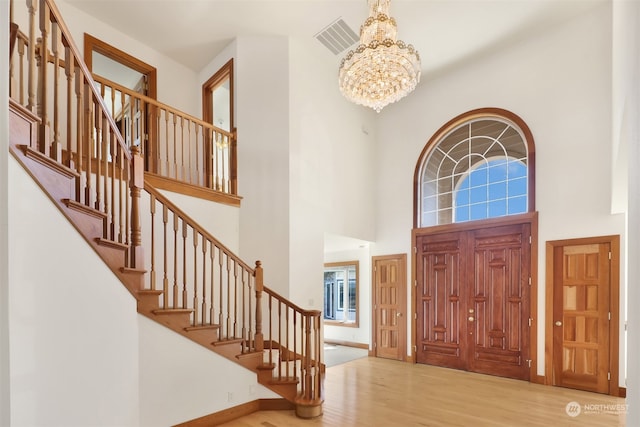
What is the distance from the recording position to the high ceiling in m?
4.89

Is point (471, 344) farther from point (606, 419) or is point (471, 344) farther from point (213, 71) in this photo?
point (213, 71)

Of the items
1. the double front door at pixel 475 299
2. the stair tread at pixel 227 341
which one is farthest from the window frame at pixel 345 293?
the stair tread at pixel 227 341

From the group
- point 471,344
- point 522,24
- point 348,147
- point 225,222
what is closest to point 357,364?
point 471,344

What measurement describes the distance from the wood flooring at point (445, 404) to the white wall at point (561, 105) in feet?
2.32

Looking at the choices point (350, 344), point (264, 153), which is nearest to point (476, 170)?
point (264, 153)

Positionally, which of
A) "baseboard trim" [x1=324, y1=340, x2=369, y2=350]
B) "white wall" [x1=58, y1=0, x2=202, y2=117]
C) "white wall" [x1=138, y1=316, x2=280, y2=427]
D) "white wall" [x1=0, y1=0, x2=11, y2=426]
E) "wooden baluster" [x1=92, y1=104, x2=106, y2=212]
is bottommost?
"baseboard trim" [x1=324, y1=340, x2=369, y2=350]

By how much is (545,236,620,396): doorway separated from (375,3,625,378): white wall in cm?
13

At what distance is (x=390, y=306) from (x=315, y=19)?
17.4 ft

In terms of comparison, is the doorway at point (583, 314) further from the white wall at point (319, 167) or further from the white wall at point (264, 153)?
the white wall at point (264, 153)

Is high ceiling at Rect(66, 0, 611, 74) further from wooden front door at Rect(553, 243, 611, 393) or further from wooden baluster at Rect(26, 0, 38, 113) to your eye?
wooden front door at Rect(553, 243, 611, 393)

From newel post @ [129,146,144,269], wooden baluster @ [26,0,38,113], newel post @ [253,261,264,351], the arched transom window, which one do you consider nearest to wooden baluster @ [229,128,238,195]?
newel post @ [253,261,264,351]

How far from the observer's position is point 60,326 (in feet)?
6.32

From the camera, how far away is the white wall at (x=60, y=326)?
166cm

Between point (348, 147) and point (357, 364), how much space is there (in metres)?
4.09
